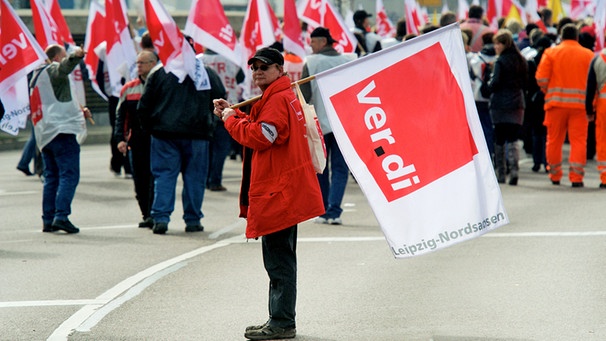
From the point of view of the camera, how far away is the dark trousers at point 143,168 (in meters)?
13.3

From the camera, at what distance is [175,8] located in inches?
1296

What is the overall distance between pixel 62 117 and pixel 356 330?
19.7 feet

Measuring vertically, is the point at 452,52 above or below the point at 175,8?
above

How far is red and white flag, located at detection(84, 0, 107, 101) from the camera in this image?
1906cm

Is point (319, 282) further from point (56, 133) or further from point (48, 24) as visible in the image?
point (48, 24)

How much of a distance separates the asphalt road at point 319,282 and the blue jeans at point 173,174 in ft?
0.80

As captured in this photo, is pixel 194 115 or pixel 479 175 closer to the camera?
pixel 479 175

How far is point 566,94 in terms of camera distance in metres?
16.3

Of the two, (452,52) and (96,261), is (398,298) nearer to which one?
(452,52)

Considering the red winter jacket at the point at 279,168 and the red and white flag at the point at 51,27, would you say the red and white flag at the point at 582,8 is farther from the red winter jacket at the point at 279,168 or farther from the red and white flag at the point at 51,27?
the red winter jacket at the point at 279,168

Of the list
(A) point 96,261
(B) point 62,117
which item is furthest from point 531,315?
(B) point 62,117

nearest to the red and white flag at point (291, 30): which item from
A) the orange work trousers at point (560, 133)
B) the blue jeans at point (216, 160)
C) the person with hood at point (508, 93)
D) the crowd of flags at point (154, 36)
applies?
the crowd of flags at point (154, 36)

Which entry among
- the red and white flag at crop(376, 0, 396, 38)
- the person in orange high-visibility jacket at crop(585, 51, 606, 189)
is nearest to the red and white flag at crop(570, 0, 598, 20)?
the red and white flag at crop(376, 0, 396, 38)

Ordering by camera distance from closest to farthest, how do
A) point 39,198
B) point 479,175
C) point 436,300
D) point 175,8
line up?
point 479,175, point 436,300, point 39,198, point 175,8
